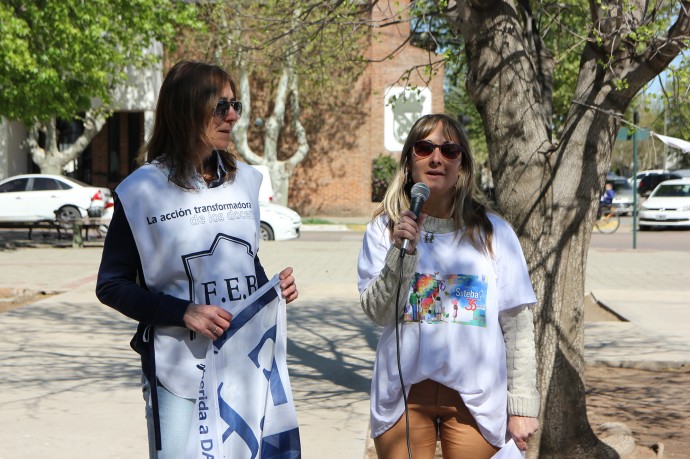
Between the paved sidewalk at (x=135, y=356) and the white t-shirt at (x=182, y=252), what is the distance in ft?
9.10

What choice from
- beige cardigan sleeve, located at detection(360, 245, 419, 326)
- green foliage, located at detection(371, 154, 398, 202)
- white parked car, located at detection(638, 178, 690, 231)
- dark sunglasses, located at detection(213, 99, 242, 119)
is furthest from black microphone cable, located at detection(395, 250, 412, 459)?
green foliage, located at detection(371, 154, 398, 202)

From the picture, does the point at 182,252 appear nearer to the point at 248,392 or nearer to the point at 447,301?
the point at 248,392

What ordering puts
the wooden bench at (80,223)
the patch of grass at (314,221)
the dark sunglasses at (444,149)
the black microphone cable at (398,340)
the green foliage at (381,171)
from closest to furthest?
1. the black microphone cable at (398,340)
2. the dark sunglasses at (444,149)
3. the wooden bench at (80,223)
4. the patch of grass at (314,221)
5. the green foliage at (381,171)

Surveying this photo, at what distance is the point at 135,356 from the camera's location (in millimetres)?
8711

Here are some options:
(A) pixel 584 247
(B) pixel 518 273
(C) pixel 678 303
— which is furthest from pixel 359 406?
(C) pixel 678 303

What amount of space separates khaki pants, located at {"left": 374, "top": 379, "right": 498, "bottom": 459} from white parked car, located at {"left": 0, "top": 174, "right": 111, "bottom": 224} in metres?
23.9

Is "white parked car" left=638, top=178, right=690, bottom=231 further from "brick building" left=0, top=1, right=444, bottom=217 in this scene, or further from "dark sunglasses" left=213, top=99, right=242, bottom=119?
"dark sunglasses" left=213, top=99, right=242, bottom=119

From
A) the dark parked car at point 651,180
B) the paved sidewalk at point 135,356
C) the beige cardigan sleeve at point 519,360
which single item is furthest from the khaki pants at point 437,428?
the dark parked car at point 651,180

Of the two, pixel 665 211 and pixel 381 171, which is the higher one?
pixel 381 171

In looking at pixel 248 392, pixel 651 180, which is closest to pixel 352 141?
pixel 651 180

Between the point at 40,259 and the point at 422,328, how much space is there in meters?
16.3

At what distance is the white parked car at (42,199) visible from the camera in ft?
86.8

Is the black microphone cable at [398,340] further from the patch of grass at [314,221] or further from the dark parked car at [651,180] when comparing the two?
the dark parked car at [651,180]

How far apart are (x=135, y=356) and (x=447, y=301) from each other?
6.01m
